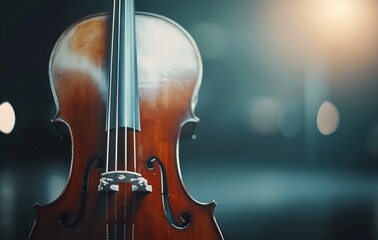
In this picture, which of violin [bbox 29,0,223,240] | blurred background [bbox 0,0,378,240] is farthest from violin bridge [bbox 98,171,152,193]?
blurred background [bbox 0,0,378,240]

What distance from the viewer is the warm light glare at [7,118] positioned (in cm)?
171

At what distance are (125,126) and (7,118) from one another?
0.61 meters

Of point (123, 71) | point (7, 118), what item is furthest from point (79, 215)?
point (7, 118)

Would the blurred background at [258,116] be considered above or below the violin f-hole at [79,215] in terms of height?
above

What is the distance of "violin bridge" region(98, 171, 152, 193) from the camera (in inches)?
47.9

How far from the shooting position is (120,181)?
1220mm

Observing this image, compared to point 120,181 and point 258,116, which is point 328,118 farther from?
point 120,181

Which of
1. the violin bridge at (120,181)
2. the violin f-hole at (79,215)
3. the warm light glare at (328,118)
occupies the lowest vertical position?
the violin f-hole at (79,215)

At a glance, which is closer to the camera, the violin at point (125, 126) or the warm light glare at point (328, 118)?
the violin at point (125, 126)

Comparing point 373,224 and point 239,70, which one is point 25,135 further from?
point 373,224

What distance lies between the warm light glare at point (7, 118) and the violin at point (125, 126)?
391 millimetres

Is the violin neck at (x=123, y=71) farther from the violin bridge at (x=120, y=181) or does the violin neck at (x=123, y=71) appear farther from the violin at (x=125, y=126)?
the violin bridge at (x=120, y=181)

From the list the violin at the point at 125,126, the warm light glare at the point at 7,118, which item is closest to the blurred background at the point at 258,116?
the warm light glare at the point at 7,118

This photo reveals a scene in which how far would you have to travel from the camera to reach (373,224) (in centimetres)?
167
